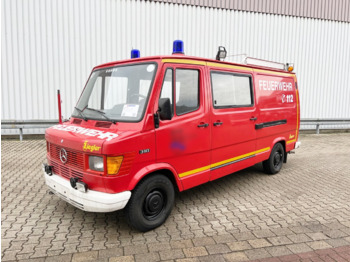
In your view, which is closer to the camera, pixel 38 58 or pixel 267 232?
pixel 267 232

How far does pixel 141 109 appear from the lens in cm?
321

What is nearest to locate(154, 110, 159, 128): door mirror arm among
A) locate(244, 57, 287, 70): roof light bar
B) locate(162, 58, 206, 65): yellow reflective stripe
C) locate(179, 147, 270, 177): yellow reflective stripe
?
locate(162, 58, 206, 65): yellow reflective stripe

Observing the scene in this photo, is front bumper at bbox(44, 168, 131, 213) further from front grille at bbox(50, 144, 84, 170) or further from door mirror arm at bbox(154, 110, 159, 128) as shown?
door mirror arm at bbox(154, 110, 159, 128)

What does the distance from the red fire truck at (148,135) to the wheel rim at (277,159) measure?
1638 millimetres

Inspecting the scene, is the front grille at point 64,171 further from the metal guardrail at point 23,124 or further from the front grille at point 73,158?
the metal guardrail at point 23,124

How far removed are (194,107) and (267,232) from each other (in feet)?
6.46

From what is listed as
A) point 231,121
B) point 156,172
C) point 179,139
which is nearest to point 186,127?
point 179,139

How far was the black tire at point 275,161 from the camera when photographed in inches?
225

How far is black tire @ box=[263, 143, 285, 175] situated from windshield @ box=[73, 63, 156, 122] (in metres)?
3.65

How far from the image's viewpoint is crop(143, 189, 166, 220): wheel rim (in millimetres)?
3321

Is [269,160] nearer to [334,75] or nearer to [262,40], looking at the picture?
[262,40]

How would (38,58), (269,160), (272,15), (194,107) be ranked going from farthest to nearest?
(272,15)
(38,58)
(269,160)
(194,107)

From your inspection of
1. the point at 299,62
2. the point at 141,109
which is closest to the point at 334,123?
the point at 299,62

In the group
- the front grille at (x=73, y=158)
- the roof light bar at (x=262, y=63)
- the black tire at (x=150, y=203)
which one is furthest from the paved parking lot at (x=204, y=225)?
the roof light bar at (x=262, y=63)
